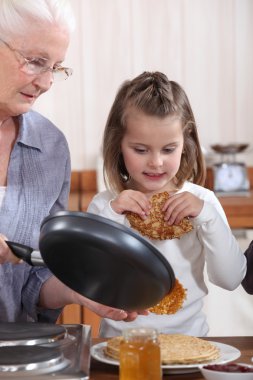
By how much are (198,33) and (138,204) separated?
6.35 ft

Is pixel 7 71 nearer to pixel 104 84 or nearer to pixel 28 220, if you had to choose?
pixel 28 220

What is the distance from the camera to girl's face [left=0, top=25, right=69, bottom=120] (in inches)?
73.5

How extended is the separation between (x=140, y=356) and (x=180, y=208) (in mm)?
702

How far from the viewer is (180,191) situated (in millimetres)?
2188

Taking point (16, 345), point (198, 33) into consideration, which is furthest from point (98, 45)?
point (16, 345)

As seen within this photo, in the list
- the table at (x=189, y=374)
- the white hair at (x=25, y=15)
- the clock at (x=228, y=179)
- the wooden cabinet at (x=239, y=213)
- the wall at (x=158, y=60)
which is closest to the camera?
the table at (x=189, y=374)

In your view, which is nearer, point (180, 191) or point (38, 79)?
point (38, 79)

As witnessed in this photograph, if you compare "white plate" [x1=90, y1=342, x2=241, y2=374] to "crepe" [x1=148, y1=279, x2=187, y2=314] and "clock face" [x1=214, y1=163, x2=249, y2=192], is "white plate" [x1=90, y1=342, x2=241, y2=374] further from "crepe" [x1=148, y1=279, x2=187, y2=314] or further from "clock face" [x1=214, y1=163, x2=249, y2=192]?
"clock face" [x1=214, y1=163, x2=249, y2=192]

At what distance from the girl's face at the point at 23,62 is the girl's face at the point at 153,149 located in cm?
30

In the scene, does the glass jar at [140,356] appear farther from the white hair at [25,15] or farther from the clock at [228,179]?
the clock at [228,179]

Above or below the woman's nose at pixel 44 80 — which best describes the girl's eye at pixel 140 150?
below

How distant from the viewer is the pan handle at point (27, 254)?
5.03 feet

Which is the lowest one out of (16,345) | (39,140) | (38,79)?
(16,345)

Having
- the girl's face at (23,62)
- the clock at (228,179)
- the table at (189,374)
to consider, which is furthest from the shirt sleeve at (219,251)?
the clock at (228,179)
